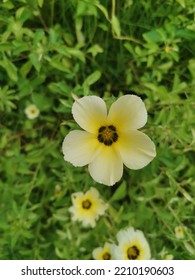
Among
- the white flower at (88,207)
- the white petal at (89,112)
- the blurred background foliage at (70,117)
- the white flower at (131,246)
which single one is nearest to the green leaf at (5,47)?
the blurred background foliage at (70,117)

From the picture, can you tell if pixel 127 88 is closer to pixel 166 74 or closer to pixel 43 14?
pixel 166 74

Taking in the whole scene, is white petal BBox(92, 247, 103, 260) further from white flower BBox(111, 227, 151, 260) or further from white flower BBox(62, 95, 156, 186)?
white flower BBox(62, 95, 156, 186)

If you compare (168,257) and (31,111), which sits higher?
(31,111)

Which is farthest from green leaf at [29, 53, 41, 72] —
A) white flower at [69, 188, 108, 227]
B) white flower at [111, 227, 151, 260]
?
white flower at [111, 227, 151, 260]

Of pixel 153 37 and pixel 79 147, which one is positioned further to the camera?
pixel 153 37

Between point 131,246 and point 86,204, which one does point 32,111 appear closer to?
point 86,204

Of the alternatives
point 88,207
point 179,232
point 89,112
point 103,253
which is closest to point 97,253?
point 103,253
